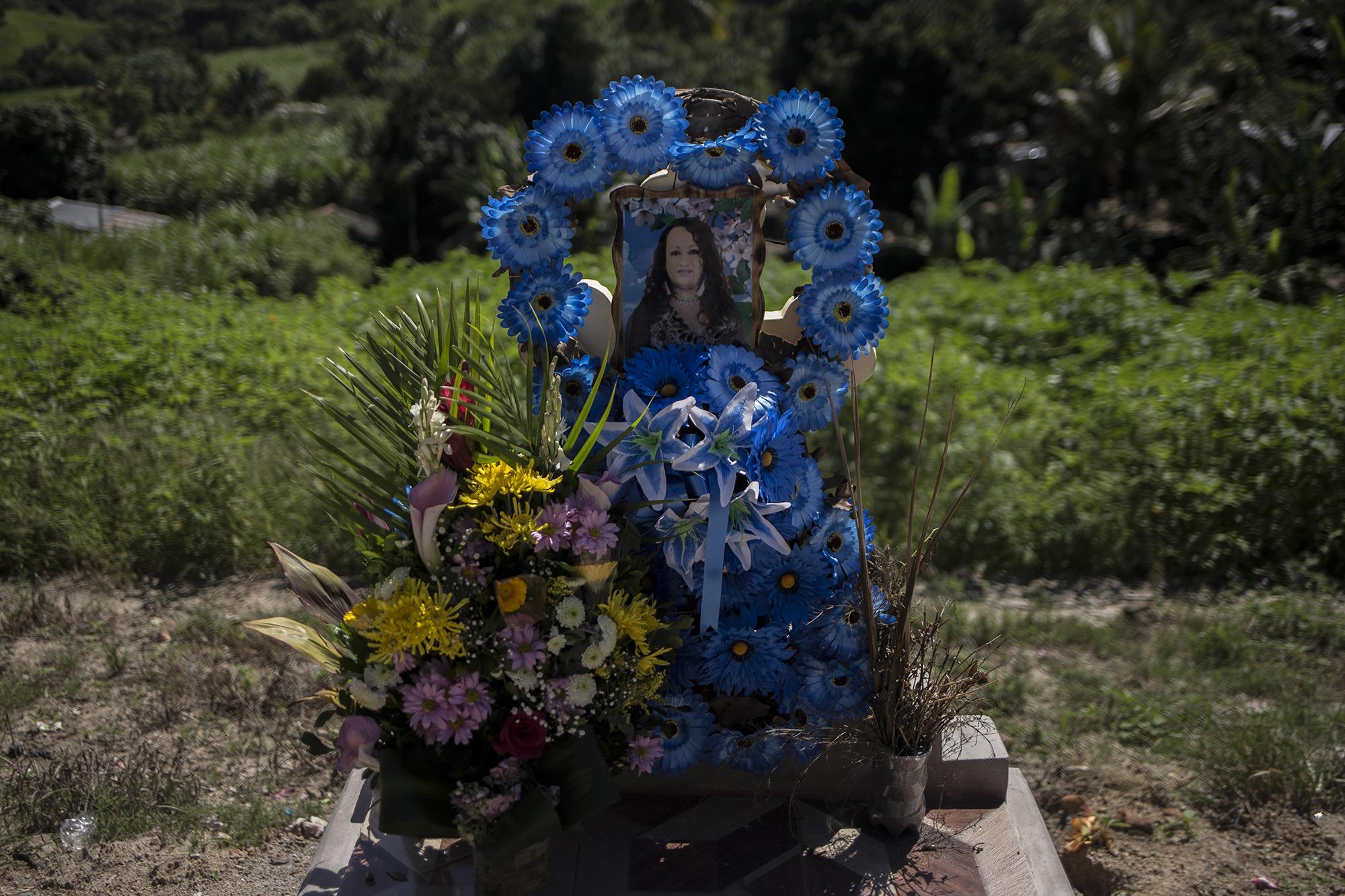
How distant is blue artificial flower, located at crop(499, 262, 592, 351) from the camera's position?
10.5 feet

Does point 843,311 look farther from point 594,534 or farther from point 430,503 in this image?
point 430,503

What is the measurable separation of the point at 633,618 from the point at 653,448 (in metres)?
0.52

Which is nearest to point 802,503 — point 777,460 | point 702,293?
point 777,460

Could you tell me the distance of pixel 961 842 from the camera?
9.93ft

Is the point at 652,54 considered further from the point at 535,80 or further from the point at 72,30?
the point at 72,30

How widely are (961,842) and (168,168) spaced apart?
11934mm

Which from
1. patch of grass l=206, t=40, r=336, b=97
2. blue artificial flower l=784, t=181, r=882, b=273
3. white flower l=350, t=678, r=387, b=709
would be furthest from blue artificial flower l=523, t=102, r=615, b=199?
patch of grass l=206, t=40, r=336, b=97

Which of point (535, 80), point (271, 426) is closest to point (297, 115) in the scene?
point (535, 80)

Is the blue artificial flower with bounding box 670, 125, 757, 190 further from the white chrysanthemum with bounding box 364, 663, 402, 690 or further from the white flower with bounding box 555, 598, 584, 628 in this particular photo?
the white chrysanthemum with bounding box 364, 663, 402, 690

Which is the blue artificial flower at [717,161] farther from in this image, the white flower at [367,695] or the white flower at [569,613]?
the white flower at [367,695]

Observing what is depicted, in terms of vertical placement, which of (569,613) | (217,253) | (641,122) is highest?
(641,122)

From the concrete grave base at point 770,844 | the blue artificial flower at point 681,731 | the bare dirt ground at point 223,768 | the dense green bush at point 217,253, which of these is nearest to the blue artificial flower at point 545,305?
the blue artificial flower at point 681,731

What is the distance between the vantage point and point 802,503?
315cm

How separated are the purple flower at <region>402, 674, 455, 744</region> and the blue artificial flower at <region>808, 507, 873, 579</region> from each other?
1.23 metres
